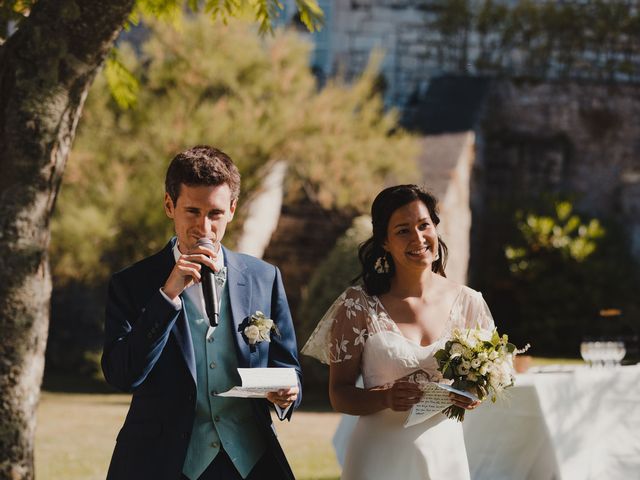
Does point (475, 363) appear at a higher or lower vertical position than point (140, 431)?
higher

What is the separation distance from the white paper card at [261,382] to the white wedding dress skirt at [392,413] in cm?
77

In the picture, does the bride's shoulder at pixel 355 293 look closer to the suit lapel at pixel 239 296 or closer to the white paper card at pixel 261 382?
the suit lapel at pixel 239 296

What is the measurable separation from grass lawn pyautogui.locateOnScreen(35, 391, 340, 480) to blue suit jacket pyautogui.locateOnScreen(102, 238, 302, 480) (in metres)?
4.34

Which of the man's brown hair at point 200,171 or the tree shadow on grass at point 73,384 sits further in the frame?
the tree shadow on grass at point 73,384

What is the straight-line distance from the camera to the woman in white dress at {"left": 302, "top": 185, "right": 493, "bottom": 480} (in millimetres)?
3787

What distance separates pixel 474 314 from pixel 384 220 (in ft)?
1.65

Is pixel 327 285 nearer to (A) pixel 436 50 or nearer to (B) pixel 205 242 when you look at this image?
(A) pixel 436 50

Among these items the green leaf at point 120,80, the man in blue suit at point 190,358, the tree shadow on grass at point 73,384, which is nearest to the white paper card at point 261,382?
the man in blue suit at point 190,358

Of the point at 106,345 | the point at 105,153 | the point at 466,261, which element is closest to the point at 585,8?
the point at 466,261

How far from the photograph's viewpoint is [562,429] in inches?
217

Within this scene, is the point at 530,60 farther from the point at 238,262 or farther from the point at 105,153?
the point at 238,262

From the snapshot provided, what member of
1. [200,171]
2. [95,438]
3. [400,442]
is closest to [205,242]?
[200,171]

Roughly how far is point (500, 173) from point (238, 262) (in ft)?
40.4

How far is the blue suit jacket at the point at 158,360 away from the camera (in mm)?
3062
